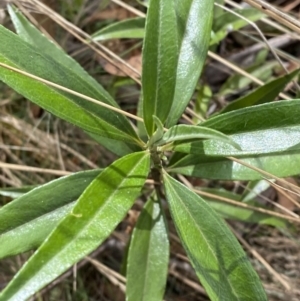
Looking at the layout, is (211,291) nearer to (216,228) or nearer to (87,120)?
(216,228)

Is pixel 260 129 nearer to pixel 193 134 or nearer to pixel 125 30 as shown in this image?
pixel 193 134

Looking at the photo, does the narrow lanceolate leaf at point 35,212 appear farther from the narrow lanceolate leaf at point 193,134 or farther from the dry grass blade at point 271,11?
the dry grass blade at point 271,11

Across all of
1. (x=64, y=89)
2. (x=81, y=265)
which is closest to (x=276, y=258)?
(x=81, y=265)

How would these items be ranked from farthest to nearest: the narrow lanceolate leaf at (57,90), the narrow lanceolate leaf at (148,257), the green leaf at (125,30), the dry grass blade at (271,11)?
1. the green leaf at (125,30)
2. the narrow lanceolate leaf at (148,257)
3. the dry grass blade at (271,11)
4. the narrow lanceolate leaf at (57,90)

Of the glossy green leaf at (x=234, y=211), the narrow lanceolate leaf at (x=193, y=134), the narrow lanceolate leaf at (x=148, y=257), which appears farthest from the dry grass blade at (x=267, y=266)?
the narrow lanceolate leaf at (x=193, y=134)

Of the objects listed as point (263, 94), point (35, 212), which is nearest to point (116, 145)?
point (35, 212)

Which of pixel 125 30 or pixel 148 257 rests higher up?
pixel 125 30
